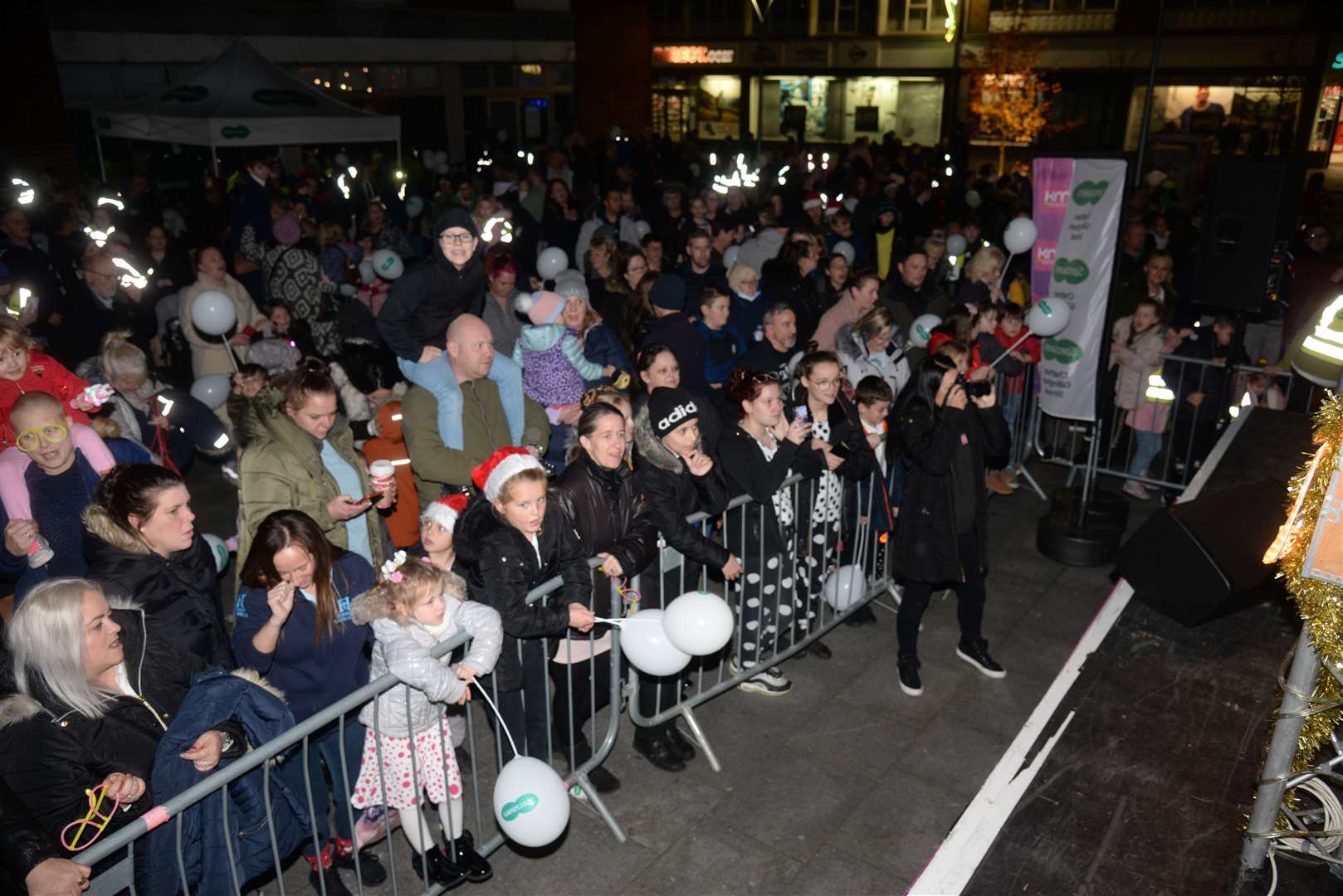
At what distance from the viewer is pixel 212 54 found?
73.5 ft

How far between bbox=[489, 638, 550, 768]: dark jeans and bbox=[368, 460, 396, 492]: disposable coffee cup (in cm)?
111

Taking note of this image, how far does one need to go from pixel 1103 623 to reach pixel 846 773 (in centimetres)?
154

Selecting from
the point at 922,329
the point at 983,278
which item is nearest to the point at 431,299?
the point at 922,329

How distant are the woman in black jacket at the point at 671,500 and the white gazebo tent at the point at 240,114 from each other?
1010 cm

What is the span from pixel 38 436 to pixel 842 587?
4479 mm

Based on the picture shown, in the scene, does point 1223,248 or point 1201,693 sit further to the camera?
point 1223,248

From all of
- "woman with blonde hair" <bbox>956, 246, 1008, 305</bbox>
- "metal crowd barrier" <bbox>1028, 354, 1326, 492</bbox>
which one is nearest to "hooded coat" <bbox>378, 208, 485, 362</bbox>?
"woman with blonde hair" <bbox>956, 246, 1008, 305</bbox>

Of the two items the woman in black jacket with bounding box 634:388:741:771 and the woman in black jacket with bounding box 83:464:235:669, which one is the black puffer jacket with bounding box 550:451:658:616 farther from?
the woman in black jacket with bounding box 83:464:235:669

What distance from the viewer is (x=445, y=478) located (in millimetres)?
5434

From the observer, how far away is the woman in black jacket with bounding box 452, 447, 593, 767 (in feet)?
13.7

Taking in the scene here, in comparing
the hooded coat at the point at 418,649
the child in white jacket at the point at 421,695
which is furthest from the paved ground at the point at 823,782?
the hooded coat at the point at 418,649

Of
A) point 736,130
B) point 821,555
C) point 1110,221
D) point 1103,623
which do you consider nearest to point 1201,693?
point 1103,623

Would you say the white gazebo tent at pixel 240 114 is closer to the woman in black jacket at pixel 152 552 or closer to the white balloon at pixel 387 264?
the white balloon at pixel 387 264

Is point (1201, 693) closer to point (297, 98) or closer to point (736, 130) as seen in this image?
point (297, 98)
